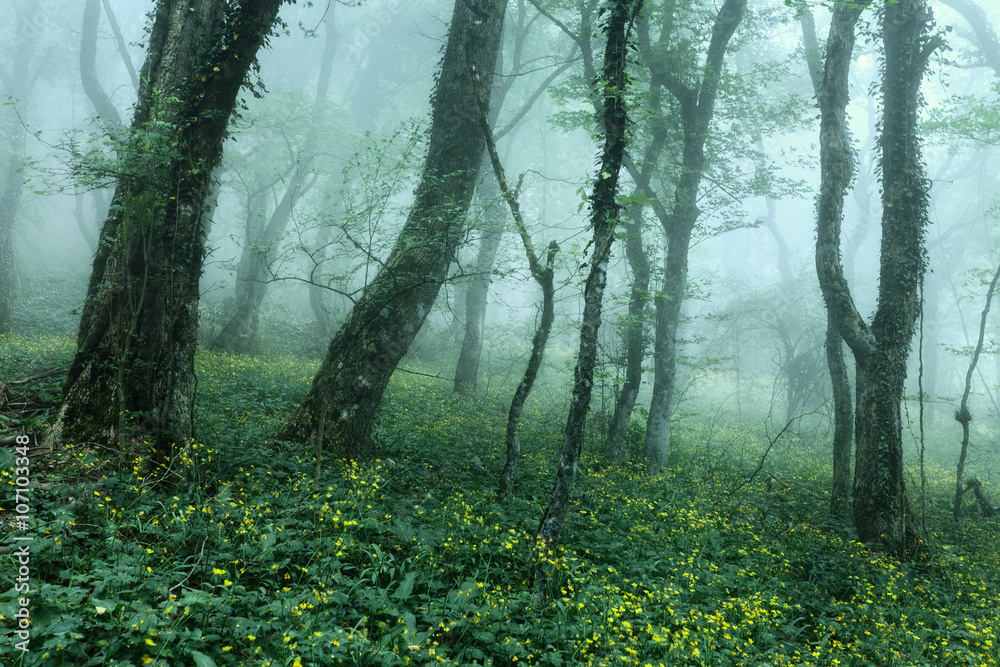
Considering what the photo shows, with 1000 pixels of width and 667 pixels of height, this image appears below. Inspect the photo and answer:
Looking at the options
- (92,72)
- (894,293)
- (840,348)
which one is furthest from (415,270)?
(92,72)

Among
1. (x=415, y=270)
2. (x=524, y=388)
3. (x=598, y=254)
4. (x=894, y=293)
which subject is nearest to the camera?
(x=598, y=254)

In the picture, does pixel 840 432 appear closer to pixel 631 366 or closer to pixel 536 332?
pixel 631 366

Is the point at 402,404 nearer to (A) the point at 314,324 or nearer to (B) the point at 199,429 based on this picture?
(B) the point at 199,429

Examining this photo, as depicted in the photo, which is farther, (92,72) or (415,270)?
(92,72)

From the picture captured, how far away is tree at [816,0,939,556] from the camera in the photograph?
24.8 feet

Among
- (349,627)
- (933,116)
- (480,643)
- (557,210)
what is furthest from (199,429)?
(557,210)

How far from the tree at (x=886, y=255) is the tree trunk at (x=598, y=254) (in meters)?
5.06

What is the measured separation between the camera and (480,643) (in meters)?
3.70

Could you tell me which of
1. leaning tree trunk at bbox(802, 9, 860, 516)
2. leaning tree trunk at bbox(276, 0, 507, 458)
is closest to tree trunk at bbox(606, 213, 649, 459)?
leaning tree trunk at bbox(802, 9, 860, 516)

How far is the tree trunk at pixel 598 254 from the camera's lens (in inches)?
197

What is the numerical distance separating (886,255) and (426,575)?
8256mm

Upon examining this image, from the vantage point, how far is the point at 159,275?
5.59 m

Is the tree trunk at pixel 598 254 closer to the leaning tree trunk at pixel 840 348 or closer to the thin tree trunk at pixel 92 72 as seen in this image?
the leaning tree trunk at pixel 840 348

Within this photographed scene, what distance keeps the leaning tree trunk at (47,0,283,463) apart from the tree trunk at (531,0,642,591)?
12.1ft
